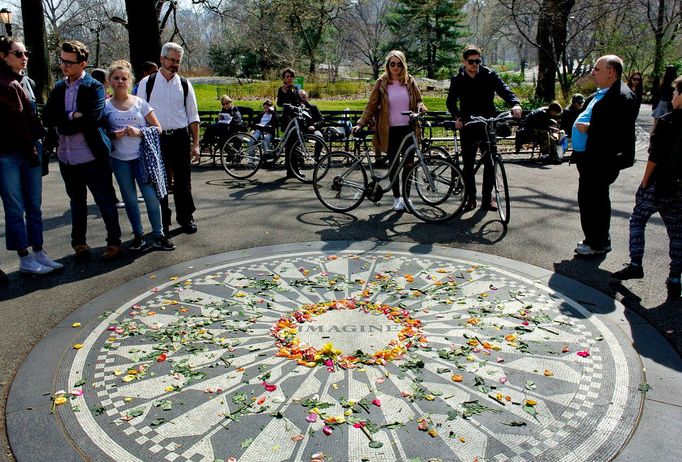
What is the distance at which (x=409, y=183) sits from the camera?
7.17 metres

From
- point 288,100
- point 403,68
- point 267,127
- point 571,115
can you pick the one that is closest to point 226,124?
point 267,127

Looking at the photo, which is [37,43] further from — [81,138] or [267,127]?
[81,138]

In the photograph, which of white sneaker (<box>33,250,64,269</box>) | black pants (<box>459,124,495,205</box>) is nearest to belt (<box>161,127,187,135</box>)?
white sneaker (<box>33,250,64,269</box>)

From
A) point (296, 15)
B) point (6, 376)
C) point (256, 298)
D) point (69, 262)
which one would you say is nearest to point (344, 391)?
point (256, 298)

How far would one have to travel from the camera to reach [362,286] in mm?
5016

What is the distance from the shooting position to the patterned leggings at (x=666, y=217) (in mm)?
4656

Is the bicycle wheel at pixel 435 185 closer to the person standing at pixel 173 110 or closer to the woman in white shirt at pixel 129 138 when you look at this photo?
the person standing at pixel 173 110

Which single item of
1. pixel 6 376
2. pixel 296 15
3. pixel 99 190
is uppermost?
pixel 296 15

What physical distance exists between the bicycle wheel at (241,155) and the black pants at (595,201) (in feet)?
19.6

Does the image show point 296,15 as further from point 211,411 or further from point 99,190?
point 211,411

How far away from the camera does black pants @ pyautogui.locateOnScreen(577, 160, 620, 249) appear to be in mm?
5543

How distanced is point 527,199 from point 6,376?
6.79m

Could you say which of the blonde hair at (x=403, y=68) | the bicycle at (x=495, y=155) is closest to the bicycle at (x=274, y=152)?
the blonde hair at (x=403, y=68)

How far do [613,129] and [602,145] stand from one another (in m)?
0.17
